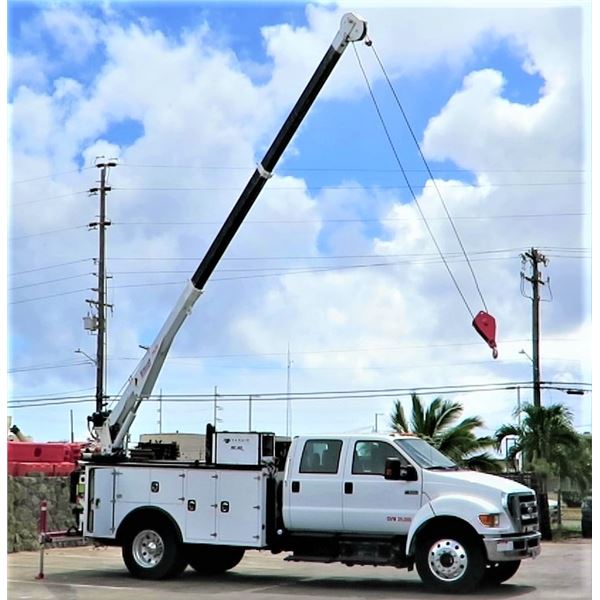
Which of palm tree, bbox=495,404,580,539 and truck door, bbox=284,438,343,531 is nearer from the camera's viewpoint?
truck door, bbox=284,438,343,531

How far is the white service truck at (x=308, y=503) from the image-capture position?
453 inches

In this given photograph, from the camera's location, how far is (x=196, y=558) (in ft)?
44.0

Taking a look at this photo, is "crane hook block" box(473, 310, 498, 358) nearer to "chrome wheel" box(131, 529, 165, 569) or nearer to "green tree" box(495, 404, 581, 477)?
"chrome wheel" box(131, 529, 165, 569)

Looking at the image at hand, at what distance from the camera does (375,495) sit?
1195 cm

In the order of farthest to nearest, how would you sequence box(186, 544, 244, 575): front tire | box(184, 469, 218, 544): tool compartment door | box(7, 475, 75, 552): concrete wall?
box(7, 475, 75, 552): concrete wall < box(186, 544, 244, 575): front tire < box(184, 469, 218, 544): tool compartment door

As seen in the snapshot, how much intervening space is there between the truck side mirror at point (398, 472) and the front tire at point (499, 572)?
1.41 meters

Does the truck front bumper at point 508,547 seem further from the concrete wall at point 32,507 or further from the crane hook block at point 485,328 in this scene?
the concrete wall at point 32,507

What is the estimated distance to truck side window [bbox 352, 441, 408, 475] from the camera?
39.6 feet

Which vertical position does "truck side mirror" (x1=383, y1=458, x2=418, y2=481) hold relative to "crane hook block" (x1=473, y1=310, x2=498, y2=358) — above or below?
below

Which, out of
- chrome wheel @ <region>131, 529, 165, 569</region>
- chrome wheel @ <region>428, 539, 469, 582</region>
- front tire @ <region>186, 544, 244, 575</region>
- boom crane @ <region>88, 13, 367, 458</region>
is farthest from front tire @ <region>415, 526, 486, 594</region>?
boom crane @ <region>88, 13, 367, 458</region>

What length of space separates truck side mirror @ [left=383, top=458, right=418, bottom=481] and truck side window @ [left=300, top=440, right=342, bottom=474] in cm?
67

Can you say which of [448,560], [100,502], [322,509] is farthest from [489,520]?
[100,502]

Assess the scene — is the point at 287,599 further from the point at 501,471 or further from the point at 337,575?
the point at 501,471

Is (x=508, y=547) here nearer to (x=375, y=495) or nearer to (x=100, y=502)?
(x=375, y=495)
